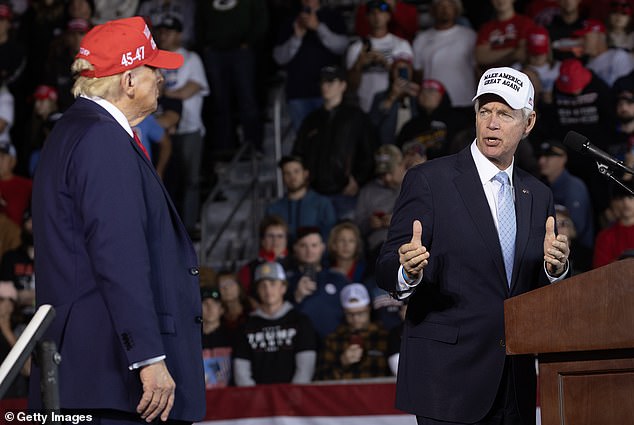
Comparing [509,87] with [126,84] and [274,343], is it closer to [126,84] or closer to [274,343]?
[126,84]

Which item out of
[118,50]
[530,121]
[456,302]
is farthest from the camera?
[530,121]

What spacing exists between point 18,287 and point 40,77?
3.32 meters

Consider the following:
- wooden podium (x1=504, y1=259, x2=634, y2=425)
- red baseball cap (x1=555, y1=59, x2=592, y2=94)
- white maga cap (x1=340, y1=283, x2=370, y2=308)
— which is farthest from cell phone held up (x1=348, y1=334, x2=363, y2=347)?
wooden podium (x1=504, y1=259, x2=634, y2=425)

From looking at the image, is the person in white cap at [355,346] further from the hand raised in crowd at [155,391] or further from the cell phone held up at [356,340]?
the hand raised in crowd at [155,391]

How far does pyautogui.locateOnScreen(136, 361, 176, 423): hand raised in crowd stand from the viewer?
3.12 m

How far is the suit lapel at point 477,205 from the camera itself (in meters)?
3.67

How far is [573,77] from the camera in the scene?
862cm

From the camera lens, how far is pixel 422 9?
11062 mm

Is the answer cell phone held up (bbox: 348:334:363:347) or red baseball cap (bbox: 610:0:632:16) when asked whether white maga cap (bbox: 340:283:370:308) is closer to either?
cell phone held up (bbox: 348:334:363:347)

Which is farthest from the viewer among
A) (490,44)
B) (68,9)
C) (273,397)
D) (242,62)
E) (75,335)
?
(68,9)

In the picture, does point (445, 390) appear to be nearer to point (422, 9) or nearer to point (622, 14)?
point (622, 14)

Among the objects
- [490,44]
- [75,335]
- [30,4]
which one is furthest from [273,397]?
[30,4]

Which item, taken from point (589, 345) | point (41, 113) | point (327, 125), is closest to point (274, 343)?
point (327, 125)

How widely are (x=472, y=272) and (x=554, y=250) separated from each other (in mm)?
281
